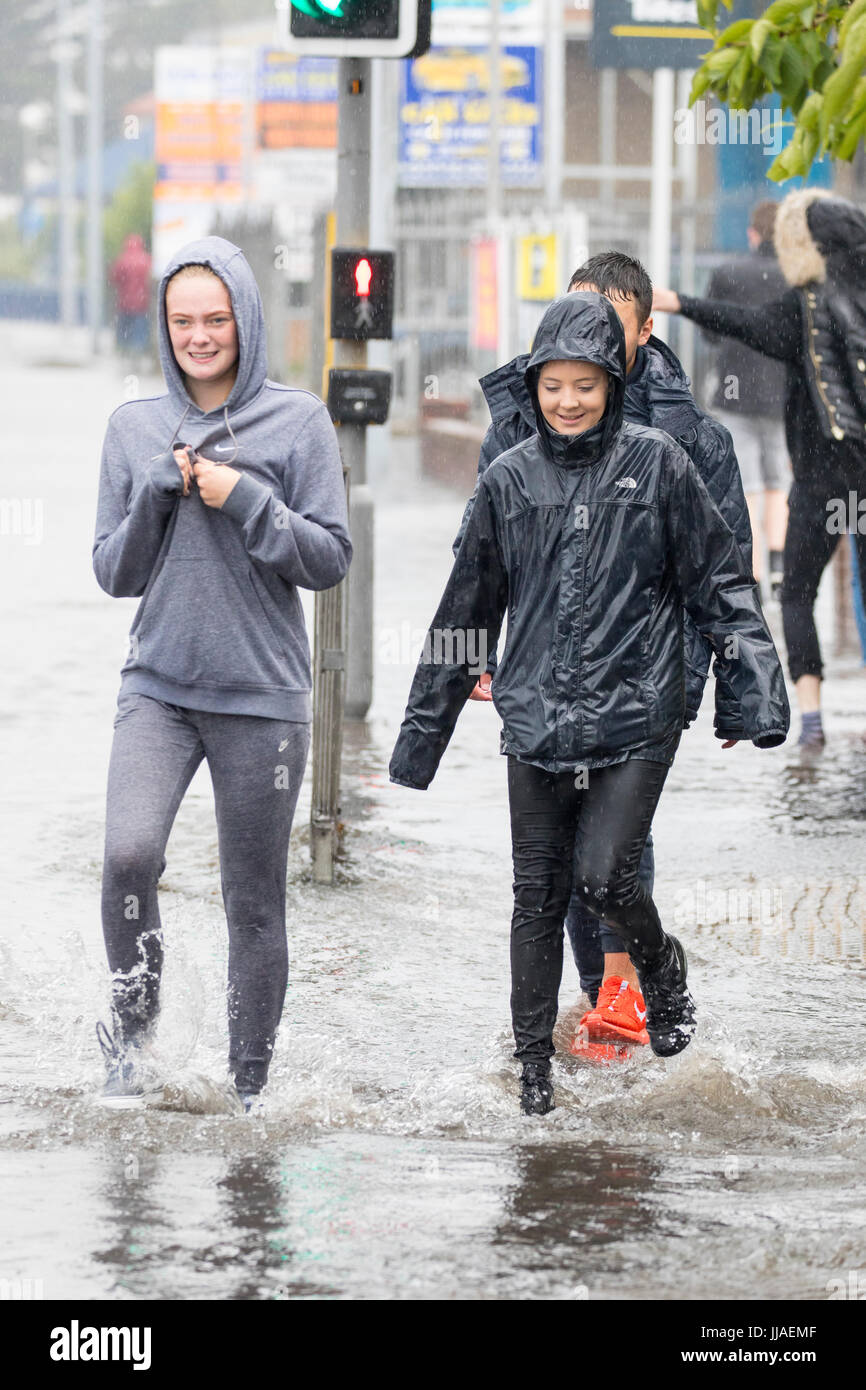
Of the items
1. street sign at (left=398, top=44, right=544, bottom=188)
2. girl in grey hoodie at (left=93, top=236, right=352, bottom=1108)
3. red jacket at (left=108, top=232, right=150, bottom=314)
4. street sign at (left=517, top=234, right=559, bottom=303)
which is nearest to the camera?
girl in grey hoodie at (left=93, top=236, right=352, bottom=1108)

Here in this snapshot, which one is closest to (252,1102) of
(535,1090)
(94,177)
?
(535,1090)

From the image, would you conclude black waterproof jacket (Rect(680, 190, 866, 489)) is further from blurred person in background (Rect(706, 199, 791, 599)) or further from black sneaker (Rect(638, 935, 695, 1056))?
blurred person in background (Rect(706, 199, 791, 599))

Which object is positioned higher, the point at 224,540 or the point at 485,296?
the point at 485,296

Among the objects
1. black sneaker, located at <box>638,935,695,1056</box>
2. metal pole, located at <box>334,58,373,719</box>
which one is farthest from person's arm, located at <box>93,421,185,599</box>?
metal pole, located at <box>334,58,373,719</box>

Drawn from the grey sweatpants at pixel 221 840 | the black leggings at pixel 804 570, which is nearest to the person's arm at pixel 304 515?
the grey sweatpants at pixel 221 840

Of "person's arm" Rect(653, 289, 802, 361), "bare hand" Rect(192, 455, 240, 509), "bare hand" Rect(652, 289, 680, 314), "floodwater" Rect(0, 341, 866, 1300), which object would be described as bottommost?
"floodwater" Rect(0, 341, 866, 1300)

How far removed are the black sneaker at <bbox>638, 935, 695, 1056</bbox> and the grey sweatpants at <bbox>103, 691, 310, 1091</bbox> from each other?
88 cm

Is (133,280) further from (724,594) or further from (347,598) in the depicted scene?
(724,594)

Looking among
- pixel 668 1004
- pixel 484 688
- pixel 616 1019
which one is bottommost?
pixel 616 1019

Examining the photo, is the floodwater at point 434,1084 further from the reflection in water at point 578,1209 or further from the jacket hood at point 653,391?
the jacket hood at point 653,391

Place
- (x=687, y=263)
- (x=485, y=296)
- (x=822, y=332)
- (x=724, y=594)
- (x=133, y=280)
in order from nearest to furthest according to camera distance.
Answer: (x=724, y=594) → (x=822, y=332) → (x=485, y=296) → (x=687, y=263) → (x=133, y=280)

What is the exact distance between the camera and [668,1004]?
5.48 metres

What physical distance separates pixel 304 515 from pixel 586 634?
2.13 ft

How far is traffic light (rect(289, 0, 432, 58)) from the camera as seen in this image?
26.8 ft
